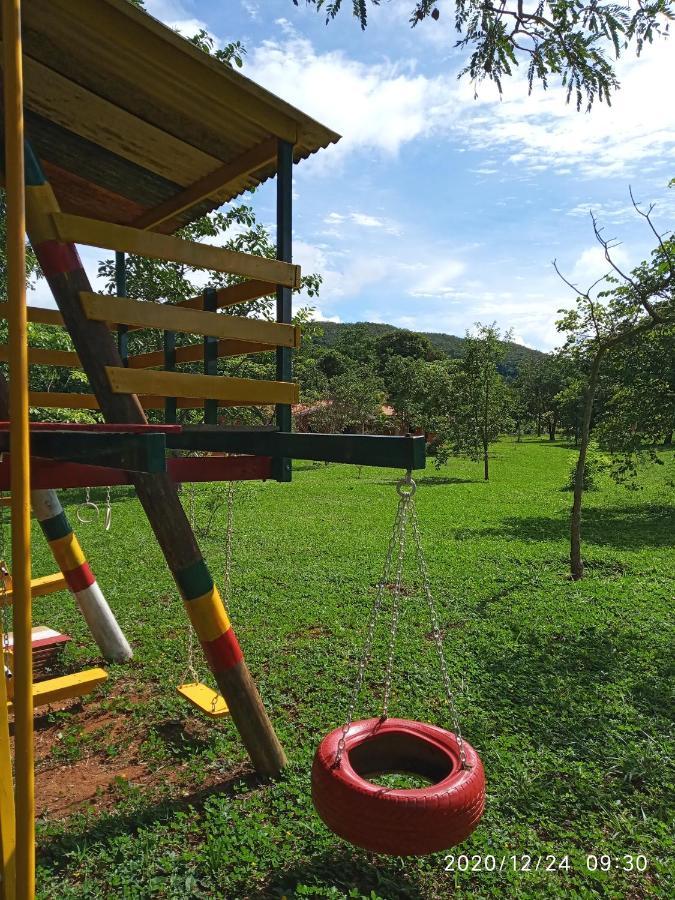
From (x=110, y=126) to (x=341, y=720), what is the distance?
170 inches

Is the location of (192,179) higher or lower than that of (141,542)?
higher

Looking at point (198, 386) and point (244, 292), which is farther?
point (244, 292)

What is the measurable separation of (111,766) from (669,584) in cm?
708

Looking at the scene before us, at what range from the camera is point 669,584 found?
25.7 ft

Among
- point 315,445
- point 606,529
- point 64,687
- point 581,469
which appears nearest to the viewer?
point 315,445

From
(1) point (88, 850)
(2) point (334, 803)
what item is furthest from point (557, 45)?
(1) point (88, 850)

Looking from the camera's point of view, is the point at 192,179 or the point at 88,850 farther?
the point at 192,179

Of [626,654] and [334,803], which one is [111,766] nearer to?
[334,803]

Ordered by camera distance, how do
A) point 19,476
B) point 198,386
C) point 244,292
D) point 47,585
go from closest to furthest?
point 19,476
point 198,386
point 244,292
point 47,585

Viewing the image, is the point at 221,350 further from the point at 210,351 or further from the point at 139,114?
the point at 139,114

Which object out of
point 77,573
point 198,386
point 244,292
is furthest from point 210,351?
point 77,573

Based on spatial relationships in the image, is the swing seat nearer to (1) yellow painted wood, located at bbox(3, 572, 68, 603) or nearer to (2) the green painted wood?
(1) yellow painted wood, located at bbox(3, 572, 68, 603)

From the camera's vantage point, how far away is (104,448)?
2375mm

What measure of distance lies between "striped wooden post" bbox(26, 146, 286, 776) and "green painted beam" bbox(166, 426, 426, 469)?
1.02ft
